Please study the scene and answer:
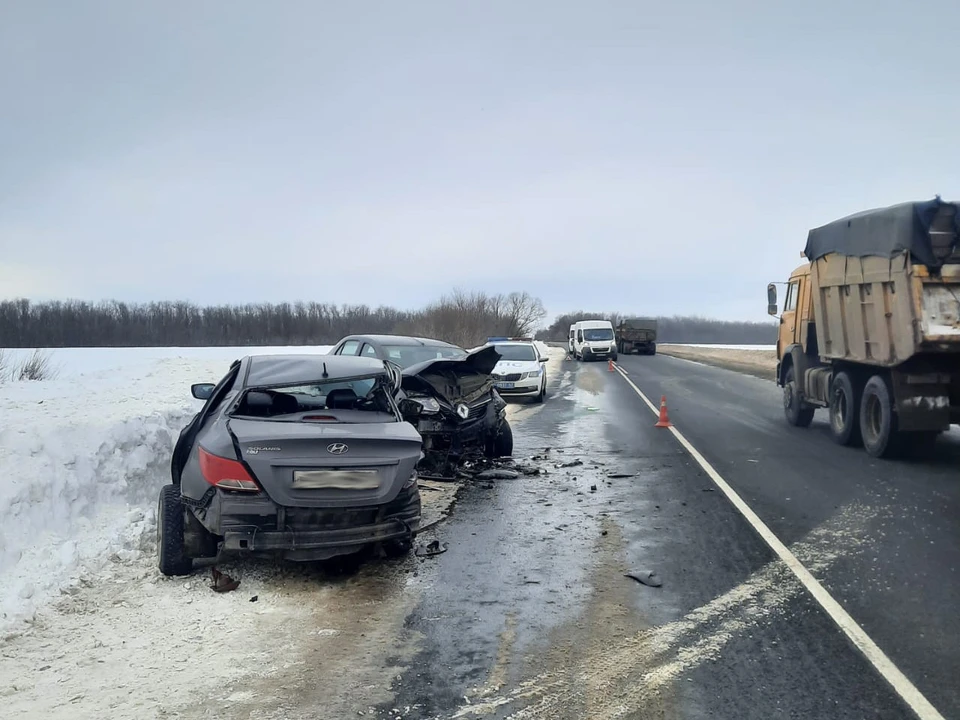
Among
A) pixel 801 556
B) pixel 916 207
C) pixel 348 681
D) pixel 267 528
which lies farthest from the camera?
pixel 916 207

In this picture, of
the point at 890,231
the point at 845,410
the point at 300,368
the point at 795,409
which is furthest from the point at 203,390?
the point at 795,409

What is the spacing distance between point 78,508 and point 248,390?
6.33 ft

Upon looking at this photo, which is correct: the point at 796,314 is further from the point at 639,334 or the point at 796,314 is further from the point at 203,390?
the point at 639,334

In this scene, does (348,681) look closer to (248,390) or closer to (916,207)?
(248,390)

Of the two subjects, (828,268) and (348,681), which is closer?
(348,681)

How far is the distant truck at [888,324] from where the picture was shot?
29.7ft

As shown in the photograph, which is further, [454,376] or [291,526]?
[454,376]

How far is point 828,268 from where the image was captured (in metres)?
11.9

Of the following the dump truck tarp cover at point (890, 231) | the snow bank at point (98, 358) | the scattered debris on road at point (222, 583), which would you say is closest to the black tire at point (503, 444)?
the scattered debris on road at point (222, 583)

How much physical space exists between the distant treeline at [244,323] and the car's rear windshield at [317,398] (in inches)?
1949

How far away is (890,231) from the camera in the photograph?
9625 mm

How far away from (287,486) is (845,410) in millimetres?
9574

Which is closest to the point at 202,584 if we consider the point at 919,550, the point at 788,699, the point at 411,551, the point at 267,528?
the point at 267,528

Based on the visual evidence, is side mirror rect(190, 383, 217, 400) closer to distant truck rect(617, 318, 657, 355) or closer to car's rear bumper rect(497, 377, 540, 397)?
car's rear bumper rect(497, 377, 540, 397)
